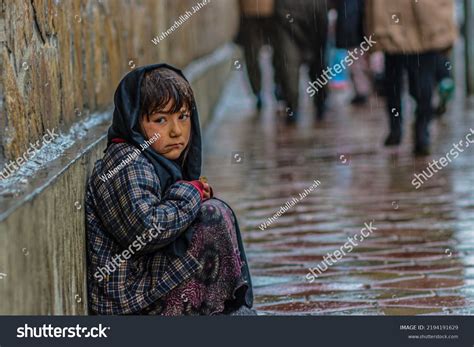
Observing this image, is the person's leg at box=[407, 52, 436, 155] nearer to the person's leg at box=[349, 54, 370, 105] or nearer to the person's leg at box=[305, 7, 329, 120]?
the person's leg at box=[305, 7, 329, 120]

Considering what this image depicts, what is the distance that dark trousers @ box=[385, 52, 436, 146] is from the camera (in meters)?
10.5

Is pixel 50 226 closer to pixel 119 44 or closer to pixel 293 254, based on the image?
pixel 293 254

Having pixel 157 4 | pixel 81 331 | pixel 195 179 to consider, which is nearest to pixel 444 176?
pixel 157 4

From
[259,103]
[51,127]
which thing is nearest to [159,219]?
[51,127]


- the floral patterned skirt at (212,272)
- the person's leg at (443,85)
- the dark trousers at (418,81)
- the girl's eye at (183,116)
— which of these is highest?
the person's leg at (443,85)

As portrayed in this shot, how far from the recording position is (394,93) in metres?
11.1

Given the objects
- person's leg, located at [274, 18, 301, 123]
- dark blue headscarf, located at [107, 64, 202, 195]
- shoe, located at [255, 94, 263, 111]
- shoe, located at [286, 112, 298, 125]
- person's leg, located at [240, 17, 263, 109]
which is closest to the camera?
dark blue headscarf, located at [107, 64, 202, 195]

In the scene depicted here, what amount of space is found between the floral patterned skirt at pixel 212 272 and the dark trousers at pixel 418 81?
5.79 meters

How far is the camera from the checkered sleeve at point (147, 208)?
4555 millimetres

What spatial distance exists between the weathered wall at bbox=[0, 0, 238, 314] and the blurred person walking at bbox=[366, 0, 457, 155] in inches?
123

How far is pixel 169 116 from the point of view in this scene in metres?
4.84

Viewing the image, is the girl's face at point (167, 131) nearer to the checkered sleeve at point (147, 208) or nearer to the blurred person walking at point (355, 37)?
the checkered sleeve at point (147, 208)

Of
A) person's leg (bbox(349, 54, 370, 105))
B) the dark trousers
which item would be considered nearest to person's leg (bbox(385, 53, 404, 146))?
the dark trousers

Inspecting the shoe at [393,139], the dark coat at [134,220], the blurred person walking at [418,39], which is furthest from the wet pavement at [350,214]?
the dark coat at [134,220]
